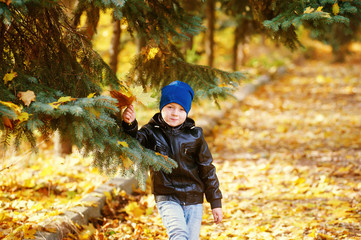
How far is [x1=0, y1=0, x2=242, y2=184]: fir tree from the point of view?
2.11 m

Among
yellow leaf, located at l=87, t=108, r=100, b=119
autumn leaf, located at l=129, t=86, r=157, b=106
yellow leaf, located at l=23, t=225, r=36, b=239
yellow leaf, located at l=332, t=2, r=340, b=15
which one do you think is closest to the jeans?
autumn leaf, located at l=129, t=86, r=157, b=106

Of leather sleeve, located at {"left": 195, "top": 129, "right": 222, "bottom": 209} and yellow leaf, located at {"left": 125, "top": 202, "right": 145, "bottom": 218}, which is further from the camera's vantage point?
yellow leaf, located at {"left": 125, "top": 202, "right": 145, "bottom": 218}

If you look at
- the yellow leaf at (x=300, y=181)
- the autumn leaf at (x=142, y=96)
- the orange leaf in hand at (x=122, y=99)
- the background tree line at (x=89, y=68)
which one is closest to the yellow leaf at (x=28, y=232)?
the background tree line at (x=89, y=68)

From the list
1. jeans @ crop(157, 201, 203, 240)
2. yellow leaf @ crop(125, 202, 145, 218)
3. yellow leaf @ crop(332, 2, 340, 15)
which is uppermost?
yellow leaf @ crop(332, 2, 340, 15)

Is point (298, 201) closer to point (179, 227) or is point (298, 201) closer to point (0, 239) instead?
point (179, 227)

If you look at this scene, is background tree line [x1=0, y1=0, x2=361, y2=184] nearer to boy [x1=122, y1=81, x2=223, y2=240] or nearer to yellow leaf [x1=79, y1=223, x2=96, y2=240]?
boy [x1=122, y1=81, x2=223, y2=240]

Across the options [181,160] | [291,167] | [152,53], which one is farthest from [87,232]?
[291,167]

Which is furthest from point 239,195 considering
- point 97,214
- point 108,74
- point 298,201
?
point 108,74

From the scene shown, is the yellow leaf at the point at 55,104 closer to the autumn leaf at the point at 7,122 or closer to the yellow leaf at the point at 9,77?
the autumn leaf at the point at 7,122

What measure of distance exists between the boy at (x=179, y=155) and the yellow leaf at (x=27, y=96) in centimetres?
76

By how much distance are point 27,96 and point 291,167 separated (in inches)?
176

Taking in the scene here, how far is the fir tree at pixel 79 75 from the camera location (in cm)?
211

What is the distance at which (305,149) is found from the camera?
6.41m

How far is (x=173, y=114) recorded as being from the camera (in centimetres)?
279
